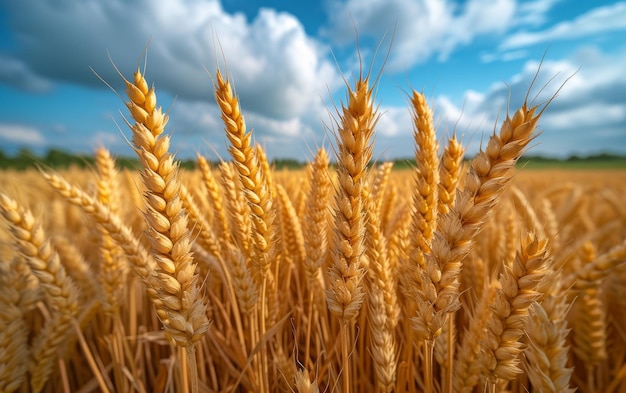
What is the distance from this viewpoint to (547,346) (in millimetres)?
773

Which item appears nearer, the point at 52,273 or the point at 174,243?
the point at 174,243

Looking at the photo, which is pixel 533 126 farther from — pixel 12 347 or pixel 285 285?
pixel 12 347

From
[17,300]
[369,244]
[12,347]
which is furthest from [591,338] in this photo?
[17,300]

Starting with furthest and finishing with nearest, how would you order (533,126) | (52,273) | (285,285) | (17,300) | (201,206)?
(201,206)
(285,285)
(17,300)
(52,273)
(533,126)

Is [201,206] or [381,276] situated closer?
[381,276]

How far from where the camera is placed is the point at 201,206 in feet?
7.32

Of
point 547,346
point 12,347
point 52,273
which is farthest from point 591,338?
point 12,347

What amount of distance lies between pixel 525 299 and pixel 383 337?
1.50 ft

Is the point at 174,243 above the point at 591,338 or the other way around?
above

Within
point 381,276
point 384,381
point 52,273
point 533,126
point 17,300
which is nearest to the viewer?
point 533,126

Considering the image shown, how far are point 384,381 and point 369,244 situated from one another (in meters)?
0.45

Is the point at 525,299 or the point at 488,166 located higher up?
the point at 488,166

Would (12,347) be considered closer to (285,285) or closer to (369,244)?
(285,285)

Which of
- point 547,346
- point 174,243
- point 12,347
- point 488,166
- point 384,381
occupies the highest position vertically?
point 488,166
